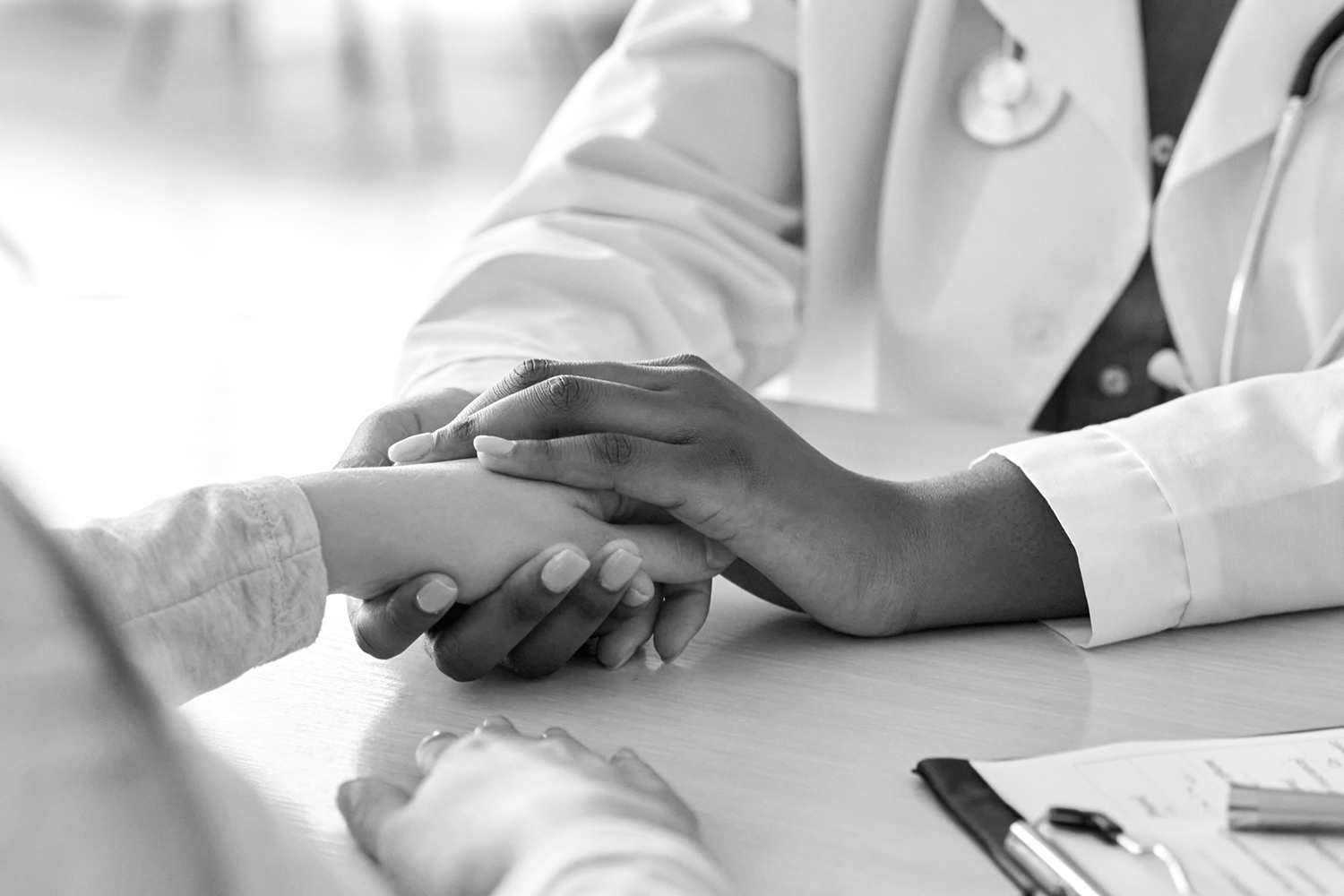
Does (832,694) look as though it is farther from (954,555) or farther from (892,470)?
(892,470)

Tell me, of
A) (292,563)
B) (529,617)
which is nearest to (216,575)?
(292,563)

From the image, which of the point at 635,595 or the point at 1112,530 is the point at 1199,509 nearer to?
the point at 1112,530

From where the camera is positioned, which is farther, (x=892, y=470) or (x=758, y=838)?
(x=892, y=470)

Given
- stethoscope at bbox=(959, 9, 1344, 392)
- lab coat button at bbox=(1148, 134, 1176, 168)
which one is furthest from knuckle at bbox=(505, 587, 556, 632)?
lab coat button at bbox=(1148, 134, 1176, 168)

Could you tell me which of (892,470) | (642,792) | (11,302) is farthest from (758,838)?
(11,302)

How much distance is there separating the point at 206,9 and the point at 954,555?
392cm

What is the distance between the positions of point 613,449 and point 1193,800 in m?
0.31

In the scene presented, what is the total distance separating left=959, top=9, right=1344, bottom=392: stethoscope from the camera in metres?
1.06

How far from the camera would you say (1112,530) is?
0.75 metres

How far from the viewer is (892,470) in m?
0.97

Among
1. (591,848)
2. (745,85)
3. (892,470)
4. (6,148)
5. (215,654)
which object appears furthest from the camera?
(6,148)

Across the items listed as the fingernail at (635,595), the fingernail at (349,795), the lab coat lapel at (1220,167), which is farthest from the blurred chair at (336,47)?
the fingernail at (349,795)

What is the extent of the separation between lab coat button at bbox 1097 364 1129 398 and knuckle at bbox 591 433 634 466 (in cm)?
65

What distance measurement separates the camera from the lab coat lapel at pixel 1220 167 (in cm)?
108
